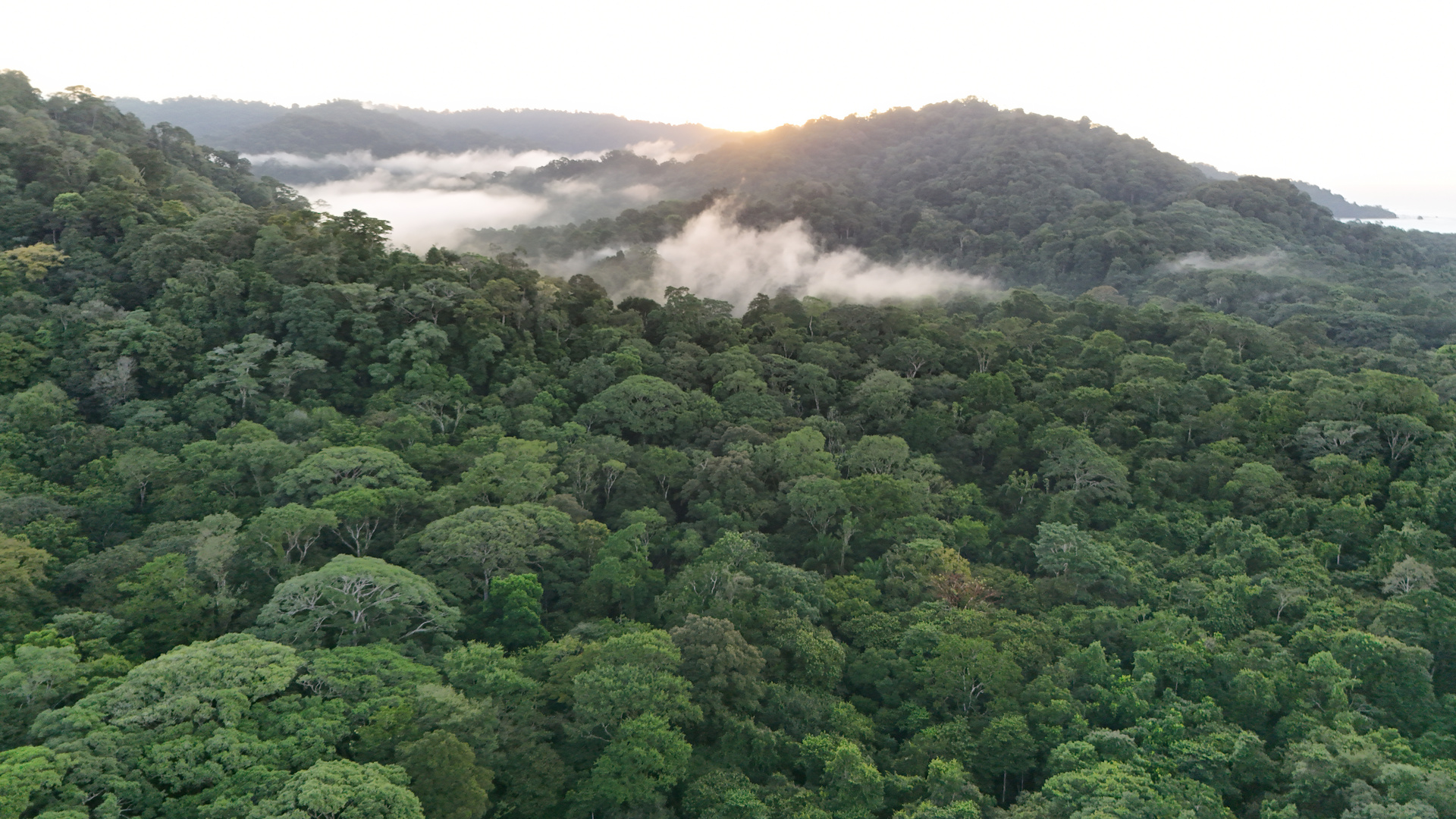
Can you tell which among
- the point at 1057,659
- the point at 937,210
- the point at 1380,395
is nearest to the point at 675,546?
the point at 1057,659

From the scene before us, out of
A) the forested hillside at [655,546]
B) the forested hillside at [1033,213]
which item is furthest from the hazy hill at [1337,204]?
the forested hillside at [655,546]

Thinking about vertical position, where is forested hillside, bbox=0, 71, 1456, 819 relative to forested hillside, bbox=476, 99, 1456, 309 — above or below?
below

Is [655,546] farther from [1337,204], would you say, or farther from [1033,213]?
[1337,204]

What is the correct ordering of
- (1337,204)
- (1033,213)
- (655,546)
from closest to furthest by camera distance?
1. (655,546)
2. (1033,213)
3. (1337,204)

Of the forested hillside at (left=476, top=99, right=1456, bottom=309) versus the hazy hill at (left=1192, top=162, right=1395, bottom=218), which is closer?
the forested hillside at (left=476, top=99, right=1456, bottom=309)

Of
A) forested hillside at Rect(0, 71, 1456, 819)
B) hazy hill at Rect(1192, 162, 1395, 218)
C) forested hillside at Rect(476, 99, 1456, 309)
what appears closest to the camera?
forested hillside at Rect(0, 71, 1456, 819)

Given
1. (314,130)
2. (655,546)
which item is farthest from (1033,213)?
(314,130)

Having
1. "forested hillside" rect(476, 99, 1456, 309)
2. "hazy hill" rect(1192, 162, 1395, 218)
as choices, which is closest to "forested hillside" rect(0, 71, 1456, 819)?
"forested hillside" rect(476, 99, 1456, 309)

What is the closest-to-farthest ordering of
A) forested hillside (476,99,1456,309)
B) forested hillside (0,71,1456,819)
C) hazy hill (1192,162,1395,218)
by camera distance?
forested hillside (0,71,1456,819)
forested hillside (476,99,1456,309)
hazy hill (1192,162,1395,218)

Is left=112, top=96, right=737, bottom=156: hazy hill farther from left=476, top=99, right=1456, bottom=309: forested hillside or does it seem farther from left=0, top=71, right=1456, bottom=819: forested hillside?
left=0, top=71, right=1456, bottom=819: forested hillside
